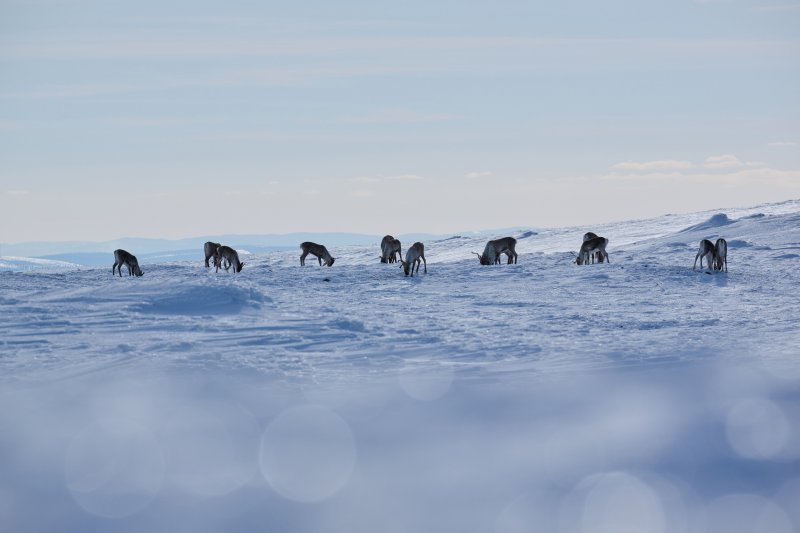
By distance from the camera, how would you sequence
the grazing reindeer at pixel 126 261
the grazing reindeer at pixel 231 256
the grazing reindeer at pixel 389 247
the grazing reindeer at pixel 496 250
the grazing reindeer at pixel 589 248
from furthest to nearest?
1. the grazing reindeer at pixel 389 247
2. the grazing reindeer at pixel 231 256
3. the grazing reindeer at pixel 126 261
4. the grazing reindeer at pixel 496 250
5. the grazing reindeer at pixel 589 248

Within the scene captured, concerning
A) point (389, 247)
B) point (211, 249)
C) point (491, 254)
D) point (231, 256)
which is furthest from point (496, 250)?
point (211, 249)

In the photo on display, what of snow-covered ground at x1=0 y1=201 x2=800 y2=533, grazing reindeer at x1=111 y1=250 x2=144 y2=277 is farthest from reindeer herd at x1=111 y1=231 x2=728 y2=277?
snow-covered ground at x1=0 y1=201 x2=800 y2=533

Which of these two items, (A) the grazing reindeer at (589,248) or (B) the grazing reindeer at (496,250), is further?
(B) the grazing reindeer at (496,250)

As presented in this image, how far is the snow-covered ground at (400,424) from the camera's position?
180 inches

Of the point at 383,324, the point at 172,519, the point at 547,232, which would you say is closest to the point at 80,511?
the point at 172,519

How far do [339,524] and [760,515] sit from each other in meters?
2.39

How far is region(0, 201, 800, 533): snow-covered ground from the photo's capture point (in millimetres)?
4566

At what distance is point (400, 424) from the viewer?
5773mm

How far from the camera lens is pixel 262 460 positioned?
5125 mm

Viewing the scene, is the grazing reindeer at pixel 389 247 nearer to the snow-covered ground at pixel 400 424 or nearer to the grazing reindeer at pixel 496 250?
the grazing reindeer at pixel 496 250

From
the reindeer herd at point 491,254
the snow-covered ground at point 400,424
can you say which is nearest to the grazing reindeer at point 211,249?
the reindeer herd at point 491,254

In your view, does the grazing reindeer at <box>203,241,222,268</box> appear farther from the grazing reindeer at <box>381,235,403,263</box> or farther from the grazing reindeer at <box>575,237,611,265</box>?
the grazing reindeer at <box>575,237,611,265</box>

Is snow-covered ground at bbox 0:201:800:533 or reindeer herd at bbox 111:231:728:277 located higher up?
reindeer herd at bbox 111:231:728:277

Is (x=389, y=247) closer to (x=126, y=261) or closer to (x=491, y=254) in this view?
(x=491, y=254)
